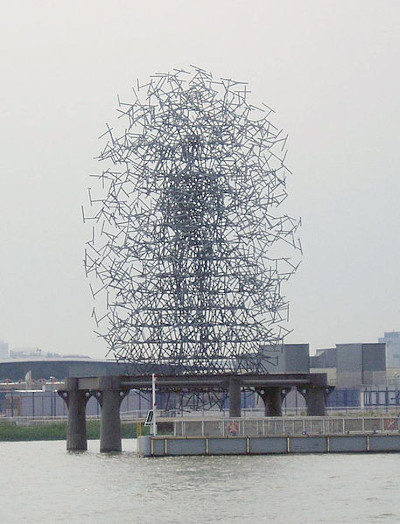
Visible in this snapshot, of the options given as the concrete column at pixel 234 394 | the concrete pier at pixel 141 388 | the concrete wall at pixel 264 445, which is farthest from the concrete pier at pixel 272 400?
the concrete wall at pixel 264 445

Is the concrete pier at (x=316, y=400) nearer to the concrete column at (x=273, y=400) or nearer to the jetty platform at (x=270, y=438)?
the concrete column at (x=273, y=400)

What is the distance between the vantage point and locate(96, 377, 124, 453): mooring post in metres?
94.1

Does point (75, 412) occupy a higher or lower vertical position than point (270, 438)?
higher

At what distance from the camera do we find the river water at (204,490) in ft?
196

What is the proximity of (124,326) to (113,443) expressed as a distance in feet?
25.6

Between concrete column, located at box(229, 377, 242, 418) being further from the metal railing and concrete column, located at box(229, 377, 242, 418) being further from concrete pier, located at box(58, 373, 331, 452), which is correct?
the metal railing

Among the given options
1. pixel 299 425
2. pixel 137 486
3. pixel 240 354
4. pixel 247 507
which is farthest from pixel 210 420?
pixel 247 507

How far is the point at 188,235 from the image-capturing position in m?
99.4

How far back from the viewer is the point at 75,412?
9850 centimetres

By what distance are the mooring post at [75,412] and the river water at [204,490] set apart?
7519 millimetres

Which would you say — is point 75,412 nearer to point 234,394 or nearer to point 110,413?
point 110,413

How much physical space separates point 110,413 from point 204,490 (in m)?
27.1

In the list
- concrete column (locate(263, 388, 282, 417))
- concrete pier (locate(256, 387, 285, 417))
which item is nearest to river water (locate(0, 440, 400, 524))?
concrete pier (locate(256, 387, 285, 417))

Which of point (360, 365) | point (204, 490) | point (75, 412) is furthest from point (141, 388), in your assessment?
point (360, 365)
